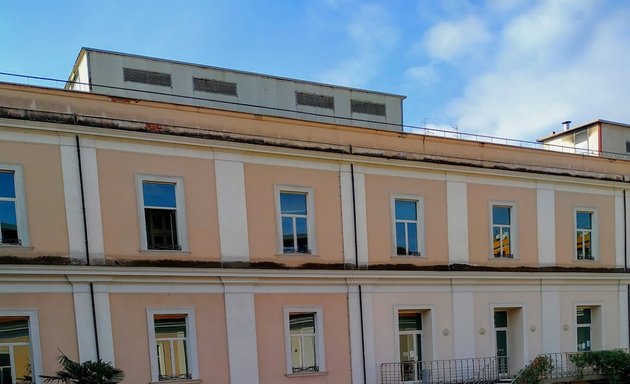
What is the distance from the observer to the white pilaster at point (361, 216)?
15.1 metres

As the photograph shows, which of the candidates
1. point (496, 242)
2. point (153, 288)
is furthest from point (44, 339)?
point (496, 242)

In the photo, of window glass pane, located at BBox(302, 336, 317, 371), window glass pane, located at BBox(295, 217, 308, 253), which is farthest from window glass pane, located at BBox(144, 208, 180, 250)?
window glass pane, located at BBox(302, 336, 317, 371)

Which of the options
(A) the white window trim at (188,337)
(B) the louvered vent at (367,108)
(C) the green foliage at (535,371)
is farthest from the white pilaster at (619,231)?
(A) the white window trim at (188,337)

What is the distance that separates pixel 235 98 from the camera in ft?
51.5

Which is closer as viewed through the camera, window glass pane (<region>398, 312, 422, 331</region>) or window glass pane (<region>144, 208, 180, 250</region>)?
window glass pane (<region>144, 208, 180, 250</region>)

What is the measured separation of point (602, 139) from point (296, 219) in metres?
14.4

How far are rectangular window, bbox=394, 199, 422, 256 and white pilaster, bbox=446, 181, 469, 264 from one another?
1182 mm

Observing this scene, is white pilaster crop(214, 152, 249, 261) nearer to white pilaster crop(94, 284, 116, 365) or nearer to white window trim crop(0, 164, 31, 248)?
white pilaster crop(94, 284, 116, 365)

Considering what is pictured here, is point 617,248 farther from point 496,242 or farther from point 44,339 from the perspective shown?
point 44,339

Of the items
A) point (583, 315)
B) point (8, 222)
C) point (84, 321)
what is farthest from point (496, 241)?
point (8, 222)

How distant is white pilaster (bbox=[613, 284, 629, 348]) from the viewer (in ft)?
61.3

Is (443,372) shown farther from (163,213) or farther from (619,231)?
(163,213)

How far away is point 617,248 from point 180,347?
54.5 feet

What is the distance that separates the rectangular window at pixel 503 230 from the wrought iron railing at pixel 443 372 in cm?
373
